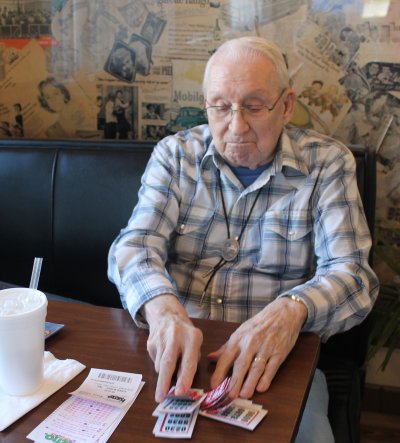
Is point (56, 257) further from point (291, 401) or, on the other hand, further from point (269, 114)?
point (291, 401)

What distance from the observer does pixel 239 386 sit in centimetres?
86

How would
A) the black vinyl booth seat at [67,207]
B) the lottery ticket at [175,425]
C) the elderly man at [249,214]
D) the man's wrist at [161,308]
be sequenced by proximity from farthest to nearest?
1. the black vinyl booth seat at [67,207]
2. the elderly man at [249,214]
3. the man's wrist at [161,308]
4. the lottery ticket at [175,425]

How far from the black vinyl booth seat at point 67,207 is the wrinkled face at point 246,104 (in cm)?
39

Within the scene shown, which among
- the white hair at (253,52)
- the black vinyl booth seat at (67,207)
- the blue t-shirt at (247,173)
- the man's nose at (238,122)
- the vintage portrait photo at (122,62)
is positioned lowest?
the black vinyl booth seat at (67,207)

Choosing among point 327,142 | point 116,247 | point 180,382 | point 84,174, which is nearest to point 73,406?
point 180,382

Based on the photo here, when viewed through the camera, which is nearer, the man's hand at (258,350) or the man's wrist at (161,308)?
the man's hand at (258,350)

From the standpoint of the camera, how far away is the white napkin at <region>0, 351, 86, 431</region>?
78 cm

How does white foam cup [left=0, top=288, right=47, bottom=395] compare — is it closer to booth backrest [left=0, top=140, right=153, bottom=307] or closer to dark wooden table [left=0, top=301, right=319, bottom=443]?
dark wooden table [left=0, top=301, right=319, bottom=443]

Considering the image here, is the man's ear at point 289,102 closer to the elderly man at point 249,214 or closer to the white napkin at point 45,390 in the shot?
the elderly man at point 249,214

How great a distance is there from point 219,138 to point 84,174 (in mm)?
558

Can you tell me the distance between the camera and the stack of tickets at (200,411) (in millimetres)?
748

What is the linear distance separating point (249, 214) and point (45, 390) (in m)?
0.75

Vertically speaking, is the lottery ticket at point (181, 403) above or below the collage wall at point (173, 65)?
below

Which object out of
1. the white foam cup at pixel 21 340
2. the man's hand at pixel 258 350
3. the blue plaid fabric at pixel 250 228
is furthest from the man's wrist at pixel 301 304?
the white foam cup at pixel 21 340
